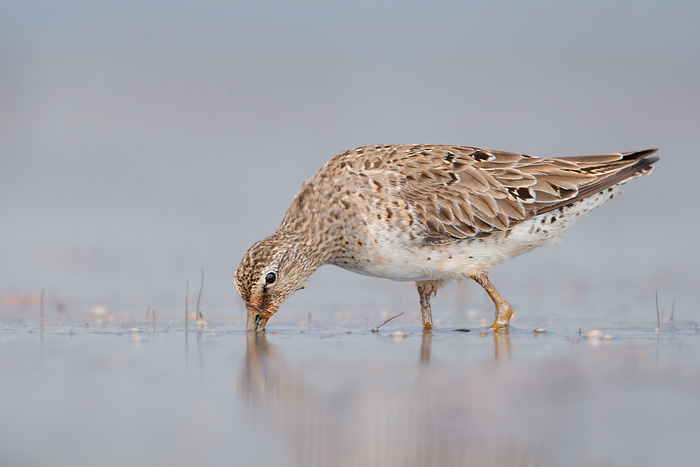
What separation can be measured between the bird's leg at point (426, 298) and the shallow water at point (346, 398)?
83cm

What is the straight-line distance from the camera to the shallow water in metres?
4.75

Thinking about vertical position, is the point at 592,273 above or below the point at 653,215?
below

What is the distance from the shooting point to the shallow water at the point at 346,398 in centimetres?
475

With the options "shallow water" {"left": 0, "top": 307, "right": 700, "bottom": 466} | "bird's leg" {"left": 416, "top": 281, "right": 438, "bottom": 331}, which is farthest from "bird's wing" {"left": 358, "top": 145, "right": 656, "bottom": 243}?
"shallow water" {"left": 0, "top": 307, "right": 700, "bottom": 466}

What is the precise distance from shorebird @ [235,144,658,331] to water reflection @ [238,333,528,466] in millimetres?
1996

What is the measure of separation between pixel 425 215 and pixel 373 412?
4.10 meters

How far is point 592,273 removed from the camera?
502 inches

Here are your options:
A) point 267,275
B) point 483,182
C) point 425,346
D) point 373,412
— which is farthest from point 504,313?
point 373,412

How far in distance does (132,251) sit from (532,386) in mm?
8707

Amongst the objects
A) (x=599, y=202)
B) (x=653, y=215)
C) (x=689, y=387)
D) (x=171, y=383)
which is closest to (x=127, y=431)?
(x=171, y=383)

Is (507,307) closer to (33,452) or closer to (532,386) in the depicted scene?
(532,386)

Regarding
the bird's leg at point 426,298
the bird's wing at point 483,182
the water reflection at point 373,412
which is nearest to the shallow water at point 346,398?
the water reflection at point 373,412

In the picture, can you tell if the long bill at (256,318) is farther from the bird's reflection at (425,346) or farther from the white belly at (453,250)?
the bird's reflection at (425,346)

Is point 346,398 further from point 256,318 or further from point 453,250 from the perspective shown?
point 453,250
